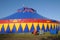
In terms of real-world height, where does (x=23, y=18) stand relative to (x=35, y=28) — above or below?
above

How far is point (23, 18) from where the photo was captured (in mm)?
17484

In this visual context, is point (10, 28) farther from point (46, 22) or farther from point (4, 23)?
point (46, 22)

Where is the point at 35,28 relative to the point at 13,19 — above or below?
below

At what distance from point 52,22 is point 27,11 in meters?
4.11

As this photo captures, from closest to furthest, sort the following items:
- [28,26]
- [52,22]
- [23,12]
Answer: [28,26] < [52,22] < [23,12]

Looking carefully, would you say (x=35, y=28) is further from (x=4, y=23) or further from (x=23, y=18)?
(x=4, y=23)

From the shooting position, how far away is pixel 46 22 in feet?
57.9

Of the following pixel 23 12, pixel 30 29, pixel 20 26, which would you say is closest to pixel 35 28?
pixel 30 29

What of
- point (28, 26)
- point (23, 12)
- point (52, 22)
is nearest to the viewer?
point (28, 26)

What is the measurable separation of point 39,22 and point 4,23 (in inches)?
159

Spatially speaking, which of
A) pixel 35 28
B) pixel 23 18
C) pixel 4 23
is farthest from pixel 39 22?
pixel 4 23

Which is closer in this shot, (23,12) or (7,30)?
(7,30)

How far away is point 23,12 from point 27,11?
2.06 feet

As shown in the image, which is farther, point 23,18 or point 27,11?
point 27,11
